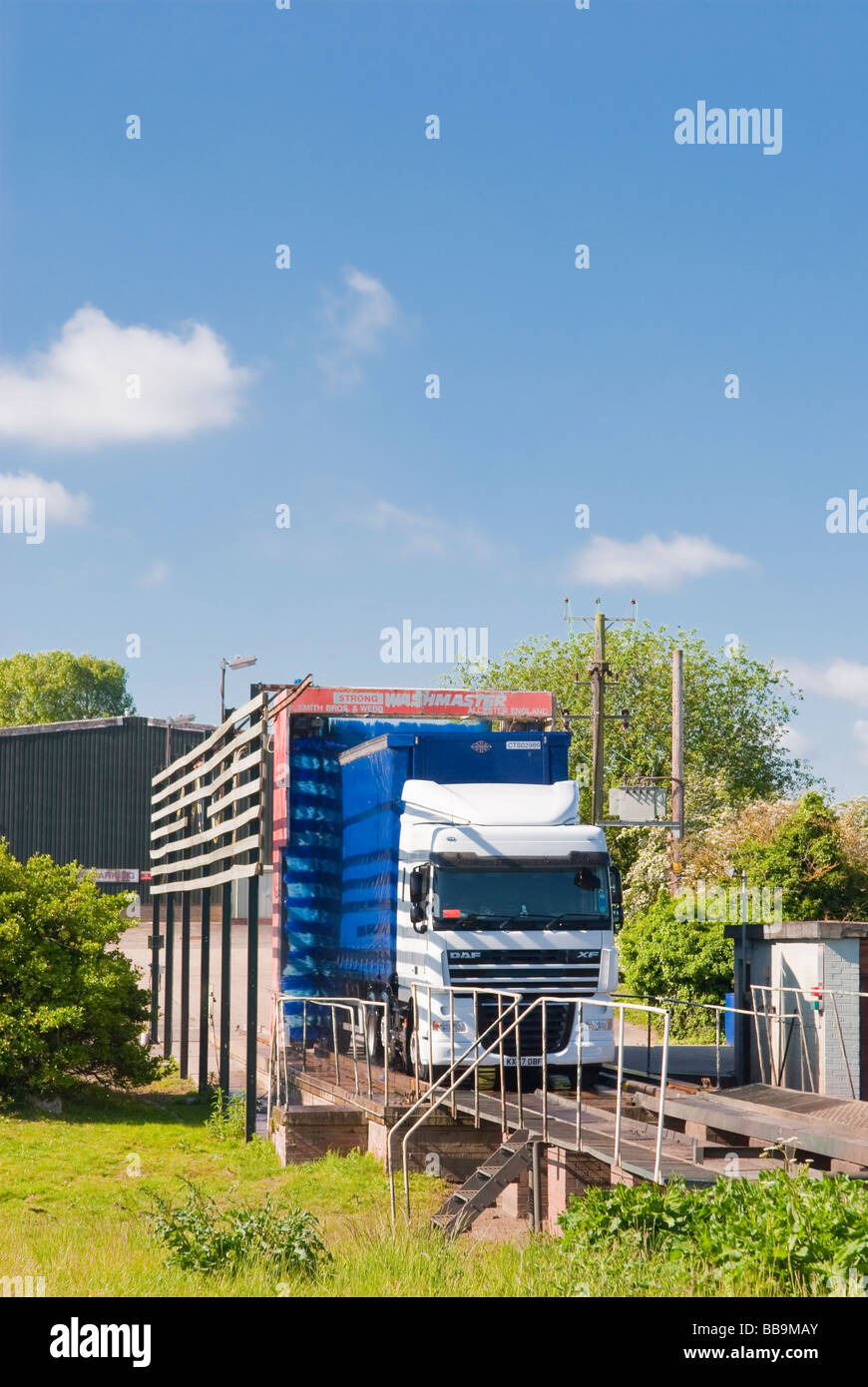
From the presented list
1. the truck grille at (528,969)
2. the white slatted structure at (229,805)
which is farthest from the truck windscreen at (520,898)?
the white slatted structure at (229,805)

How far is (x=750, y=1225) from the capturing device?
29.0 ft

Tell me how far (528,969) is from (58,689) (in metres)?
86.3

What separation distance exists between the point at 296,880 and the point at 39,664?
8226 cm

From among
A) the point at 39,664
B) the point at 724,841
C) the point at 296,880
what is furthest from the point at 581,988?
the point at 39,664

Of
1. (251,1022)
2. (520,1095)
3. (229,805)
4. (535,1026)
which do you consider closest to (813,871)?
(229,805)

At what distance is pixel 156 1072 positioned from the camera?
22.4m

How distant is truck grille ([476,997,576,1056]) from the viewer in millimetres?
16984

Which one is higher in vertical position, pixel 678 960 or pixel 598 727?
pixel 598 727

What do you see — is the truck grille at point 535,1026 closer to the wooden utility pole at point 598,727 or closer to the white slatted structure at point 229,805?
the white slatted structure at point 229,805

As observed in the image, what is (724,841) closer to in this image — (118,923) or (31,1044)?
(118,923)

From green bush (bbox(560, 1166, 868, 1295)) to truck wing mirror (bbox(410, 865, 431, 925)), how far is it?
6671 millimetres

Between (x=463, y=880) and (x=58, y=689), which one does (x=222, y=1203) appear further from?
(x=58, y=689)

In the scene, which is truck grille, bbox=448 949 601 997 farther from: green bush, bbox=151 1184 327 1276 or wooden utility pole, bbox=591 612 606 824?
wooden utility pole, bbox=591 612 606 824

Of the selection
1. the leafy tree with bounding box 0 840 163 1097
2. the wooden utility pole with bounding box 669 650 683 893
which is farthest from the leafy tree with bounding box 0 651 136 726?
the leafy tree with bounding box 0 840 163 1097
